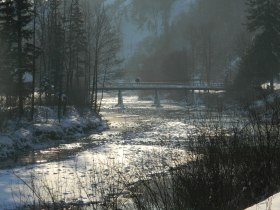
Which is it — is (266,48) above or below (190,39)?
below

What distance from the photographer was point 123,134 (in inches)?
1377

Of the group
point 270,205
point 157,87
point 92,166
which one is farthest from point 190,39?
point 270,205

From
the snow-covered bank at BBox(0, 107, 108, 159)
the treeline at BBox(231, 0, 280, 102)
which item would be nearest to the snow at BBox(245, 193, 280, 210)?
the snow-covered bank at BBox(0, 107, 108, 159)

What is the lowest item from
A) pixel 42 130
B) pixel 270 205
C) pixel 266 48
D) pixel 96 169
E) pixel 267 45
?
pixel 96 169

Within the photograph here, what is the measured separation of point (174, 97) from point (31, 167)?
2951 inches

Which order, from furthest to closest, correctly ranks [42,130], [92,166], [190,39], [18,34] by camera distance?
[190,39], [18,34], [42,130], [92,166]

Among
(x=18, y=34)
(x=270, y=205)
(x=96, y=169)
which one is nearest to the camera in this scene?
(x=270, y=205)

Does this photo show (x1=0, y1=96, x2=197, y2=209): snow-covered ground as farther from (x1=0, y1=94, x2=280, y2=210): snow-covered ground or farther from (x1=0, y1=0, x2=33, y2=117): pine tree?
(x1=0, y1=0, x2=33, y2=117): pine tree

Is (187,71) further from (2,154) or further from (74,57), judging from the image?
(2,154)

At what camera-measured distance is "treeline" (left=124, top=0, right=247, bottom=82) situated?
99.5 meters

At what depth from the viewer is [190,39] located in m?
114

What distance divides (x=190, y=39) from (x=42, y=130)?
86.0 m

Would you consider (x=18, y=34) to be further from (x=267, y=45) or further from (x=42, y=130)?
(x=267, y=45)

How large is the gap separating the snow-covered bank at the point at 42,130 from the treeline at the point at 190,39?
4519 cm
